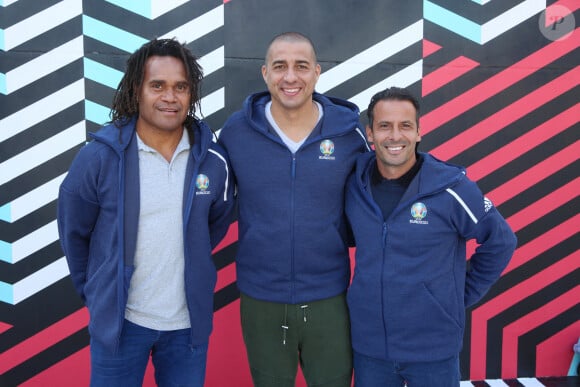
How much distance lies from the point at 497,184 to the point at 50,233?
8.18 feet

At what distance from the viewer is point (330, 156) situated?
215 centimetres

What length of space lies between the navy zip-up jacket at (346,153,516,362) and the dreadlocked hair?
822 mm

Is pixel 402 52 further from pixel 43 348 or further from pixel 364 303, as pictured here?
pixel 43 348

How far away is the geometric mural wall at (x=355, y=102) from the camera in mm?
2742

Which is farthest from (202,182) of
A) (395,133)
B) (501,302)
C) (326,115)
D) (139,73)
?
(501,302)

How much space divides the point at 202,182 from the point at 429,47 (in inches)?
65.5

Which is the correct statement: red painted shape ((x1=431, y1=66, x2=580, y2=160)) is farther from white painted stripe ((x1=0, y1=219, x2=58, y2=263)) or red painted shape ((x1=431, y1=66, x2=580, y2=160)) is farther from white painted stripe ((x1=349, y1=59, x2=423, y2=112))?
white painted stripe ((x1=0, y1=219, x2=58, y2=263))

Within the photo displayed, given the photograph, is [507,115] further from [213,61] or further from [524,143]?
[213,61]

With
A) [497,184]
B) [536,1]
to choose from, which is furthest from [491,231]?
[536,1]

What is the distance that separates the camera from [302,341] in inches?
85.4

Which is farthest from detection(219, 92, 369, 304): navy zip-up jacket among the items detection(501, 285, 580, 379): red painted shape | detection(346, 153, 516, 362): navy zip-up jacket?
detection(501, 285, 580, 379): red painted shape

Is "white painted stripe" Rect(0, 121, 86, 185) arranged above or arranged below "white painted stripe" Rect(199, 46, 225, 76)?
below

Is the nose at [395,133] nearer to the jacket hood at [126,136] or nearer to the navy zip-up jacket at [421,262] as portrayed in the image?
the navy zip-up jacket at [421,262]

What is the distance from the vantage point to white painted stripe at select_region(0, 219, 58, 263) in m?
2.78
